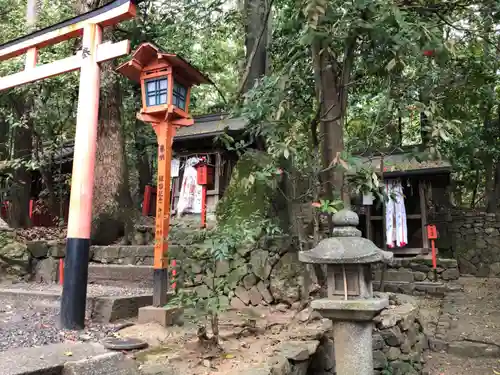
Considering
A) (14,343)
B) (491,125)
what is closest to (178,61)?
(14,343)

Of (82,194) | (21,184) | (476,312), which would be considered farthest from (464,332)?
(21,184)

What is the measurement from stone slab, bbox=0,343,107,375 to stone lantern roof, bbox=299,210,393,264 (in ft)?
7.73

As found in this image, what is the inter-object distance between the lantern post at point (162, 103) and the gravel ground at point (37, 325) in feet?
3.47

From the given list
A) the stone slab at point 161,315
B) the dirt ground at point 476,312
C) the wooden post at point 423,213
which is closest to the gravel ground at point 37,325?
the stone slab at point 161,315

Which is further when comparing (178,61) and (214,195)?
(214,195)

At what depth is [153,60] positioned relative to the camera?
20.1 ft

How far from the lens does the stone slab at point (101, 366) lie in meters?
2.94

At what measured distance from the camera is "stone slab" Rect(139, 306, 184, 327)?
209 inches

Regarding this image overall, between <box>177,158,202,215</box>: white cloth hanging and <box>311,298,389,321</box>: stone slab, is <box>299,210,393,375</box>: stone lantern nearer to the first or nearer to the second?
<box>311,298,389,321</box>: stone slab

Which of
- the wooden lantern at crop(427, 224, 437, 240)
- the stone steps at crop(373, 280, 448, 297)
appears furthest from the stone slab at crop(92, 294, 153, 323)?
the wooden lantern at crop(427, 224, 437, 240)

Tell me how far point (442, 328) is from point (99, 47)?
8.56m

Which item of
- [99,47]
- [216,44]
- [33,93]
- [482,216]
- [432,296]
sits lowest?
[432,296]

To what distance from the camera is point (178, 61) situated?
5.93m

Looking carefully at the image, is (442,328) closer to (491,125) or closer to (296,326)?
(296,326)
